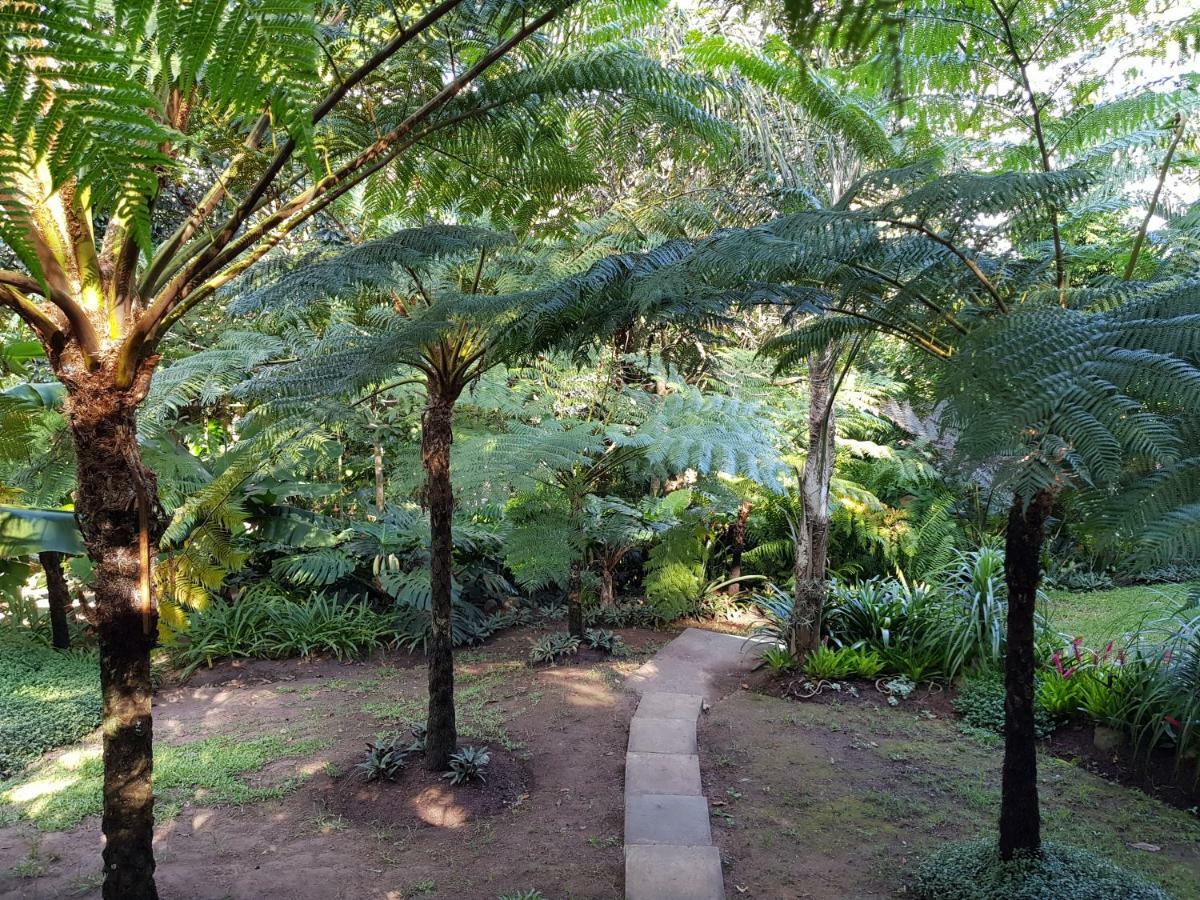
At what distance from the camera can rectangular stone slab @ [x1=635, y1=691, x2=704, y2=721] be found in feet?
17.2

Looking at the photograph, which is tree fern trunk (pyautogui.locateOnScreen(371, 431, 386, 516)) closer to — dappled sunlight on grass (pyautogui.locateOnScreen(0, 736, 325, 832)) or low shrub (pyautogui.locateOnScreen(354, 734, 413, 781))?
dappled sunlight on grass (pyautogui.locateOnScreen(0, 736, 325, 832))

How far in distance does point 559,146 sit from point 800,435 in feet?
20.1

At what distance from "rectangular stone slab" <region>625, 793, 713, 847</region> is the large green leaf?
4.15m

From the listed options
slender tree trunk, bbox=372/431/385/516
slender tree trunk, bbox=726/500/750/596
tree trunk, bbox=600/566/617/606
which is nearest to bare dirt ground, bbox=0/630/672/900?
tree trunk, bbox=600/566/617/606

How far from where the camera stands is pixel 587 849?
12.0ft

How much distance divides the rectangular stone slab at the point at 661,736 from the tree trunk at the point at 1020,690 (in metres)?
1.99

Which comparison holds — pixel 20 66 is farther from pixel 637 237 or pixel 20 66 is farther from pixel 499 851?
pixel 637 237

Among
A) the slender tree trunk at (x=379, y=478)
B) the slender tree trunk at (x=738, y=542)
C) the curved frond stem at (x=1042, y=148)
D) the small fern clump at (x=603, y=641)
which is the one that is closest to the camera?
the curved frond stem at (x=1042, y=148)

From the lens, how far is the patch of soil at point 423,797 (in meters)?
4.00

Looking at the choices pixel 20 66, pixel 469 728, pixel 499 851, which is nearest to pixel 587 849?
pixel 499 851

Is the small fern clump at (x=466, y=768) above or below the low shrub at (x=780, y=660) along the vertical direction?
below

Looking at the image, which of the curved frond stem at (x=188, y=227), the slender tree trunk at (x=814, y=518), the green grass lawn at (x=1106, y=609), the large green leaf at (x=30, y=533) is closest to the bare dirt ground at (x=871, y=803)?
the slender tree trunk at (x=814, y=518)

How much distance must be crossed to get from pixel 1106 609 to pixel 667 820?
6.11m

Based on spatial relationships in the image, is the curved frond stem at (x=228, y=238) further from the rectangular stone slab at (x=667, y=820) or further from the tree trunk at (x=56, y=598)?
the tree trunk at (x=56, y=598)
